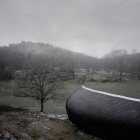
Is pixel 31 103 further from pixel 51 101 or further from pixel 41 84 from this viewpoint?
pixel 41 84

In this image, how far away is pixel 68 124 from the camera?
1930 centimetres

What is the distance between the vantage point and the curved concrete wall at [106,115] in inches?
506

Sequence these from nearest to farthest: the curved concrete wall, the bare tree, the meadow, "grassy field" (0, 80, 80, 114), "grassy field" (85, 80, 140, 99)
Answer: the curved concrete wall < the bare tree < "grassy field" (0, 80, 80, 114) < the meadow < "grassy field" (85, 80, 140, 99)

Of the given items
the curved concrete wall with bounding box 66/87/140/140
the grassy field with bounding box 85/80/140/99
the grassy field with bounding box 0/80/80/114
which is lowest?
the grassy field with bounding box 0/80/80/114

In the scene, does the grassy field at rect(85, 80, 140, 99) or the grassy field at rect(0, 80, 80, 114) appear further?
the grassy field at rect(85, 80, 140, 99)

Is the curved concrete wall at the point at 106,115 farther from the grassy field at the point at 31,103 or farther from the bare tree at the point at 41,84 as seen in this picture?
the grassy field at the point at 31,103

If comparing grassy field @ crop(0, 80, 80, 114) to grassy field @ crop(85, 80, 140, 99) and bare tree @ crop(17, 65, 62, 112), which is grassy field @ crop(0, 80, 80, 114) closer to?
bare tree @ crop(17, 65, 62, 112)

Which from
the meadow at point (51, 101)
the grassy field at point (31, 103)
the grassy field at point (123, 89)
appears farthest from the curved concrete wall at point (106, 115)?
the grassy field at point (123, 89)

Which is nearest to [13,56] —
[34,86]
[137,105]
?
[34,86]

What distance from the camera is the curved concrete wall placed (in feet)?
42.1

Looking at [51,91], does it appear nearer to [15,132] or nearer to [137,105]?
[15,132]

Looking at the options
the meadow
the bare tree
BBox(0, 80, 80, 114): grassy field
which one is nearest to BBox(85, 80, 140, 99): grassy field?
the meadow

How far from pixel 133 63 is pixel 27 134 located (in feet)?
290

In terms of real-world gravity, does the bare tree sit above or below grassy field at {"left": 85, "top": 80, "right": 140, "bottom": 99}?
above
